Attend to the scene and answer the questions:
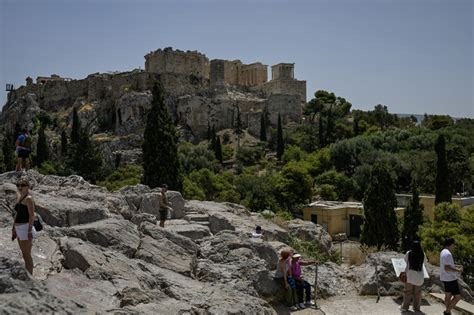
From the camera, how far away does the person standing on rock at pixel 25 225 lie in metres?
5.45

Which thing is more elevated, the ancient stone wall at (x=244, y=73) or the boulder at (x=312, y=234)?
the ancient stone wall at (x=244, y=73)

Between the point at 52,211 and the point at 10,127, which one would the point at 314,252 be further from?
the point at 10,127

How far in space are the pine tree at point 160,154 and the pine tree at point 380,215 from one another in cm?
845

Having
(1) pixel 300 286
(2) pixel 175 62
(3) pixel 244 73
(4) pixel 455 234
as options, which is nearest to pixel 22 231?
(1) pixel 300 286

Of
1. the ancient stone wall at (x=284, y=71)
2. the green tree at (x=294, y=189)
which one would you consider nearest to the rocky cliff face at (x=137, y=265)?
the green tree at (x=294, y=189)

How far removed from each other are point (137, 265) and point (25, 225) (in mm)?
1561

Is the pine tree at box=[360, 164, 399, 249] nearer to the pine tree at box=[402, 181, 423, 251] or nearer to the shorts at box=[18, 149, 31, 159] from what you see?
the pine tree at box=[402, 181, 423, 251]

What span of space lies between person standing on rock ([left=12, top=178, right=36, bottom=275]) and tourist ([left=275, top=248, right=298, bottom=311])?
3699mm

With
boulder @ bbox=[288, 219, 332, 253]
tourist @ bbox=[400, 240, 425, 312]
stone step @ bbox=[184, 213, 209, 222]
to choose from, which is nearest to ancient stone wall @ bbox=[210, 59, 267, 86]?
boulder @ bbox=[288, 219, 332, 253]

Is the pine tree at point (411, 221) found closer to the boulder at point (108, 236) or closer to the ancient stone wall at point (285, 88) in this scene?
the boulder at point (108, 236)

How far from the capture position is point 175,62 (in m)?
58.1

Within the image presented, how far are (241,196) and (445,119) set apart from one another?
32.2 metres

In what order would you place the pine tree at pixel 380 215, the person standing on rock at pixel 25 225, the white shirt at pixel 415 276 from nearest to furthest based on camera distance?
the person standing on rock at pixel 25 225
the white shirt at pixel 415 276
the pine tree at pixel 380 215

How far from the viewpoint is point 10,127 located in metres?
59.4
